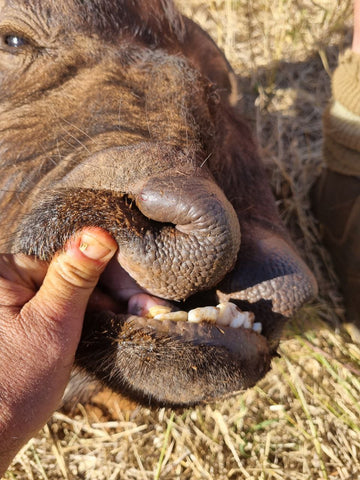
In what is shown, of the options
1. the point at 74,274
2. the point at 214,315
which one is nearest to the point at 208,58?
the point at 214,315

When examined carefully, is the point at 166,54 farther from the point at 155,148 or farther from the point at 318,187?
the point at 318,187

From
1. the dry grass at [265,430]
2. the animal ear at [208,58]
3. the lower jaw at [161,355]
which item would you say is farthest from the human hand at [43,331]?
the animal ear at [208,58]

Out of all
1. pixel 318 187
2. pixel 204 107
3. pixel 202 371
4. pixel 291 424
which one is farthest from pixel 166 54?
pixel 291 424

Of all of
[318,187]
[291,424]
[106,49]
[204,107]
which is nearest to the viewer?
[106,49]

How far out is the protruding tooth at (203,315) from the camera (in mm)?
2035

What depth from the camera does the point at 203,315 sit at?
206 centimetres

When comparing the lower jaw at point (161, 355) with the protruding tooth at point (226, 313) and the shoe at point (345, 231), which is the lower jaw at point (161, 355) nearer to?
the protruding tooth at point (226, 313)

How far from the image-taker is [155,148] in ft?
6.91

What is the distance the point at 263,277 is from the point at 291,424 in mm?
1506

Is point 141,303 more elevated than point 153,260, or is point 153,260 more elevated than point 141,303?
point 153,260

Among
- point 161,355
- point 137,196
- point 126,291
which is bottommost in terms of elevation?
point 161,355

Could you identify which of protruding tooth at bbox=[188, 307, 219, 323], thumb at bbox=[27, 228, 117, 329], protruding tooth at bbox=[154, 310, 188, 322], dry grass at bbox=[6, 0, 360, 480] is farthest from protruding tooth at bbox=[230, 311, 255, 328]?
dry grass at bbox=[6, 0, 360, 480]

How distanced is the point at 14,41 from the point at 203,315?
1.61m

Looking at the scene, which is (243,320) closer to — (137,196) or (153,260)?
(153,260)
